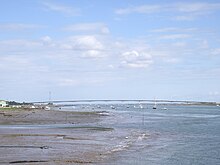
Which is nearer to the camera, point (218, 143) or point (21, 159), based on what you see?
point (21, 159)

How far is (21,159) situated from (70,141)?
1492cm

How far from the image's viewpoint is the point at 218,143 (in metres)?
46.6

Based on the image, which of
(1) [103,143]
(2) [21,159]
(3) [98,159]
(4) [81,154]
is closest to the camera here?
(2) [21,159]

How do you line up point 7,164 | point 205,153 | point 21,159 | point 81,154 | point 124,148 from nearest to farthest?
point 7,164 < point 21,159 < point 81,154 < point 205,153 < point 124,148

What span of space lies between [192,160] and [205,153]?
477cm

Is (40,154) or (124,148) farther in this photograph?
(124,148)

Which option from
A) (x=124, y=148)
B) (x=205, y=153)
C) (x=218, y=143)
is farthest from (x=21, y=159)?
(x=218, y=143)

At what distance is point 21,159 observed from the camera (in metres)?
30.6

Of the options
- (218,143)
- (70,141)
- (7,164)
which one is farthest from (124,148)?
(7,164)

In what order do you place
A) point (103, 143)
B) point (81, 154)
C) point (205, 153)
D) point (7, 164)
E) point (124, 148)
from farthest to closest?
1. point (103, 143)
2. point (124, 148)
3. point (205, 153)
4. point (81, 154)
5. point (7, 164)

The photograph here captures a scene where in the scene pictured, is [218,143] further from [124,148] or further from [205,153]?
[124,148]

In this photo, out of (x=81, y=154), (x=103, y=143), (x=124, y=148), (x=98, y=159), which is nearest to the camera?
(x=98, y=159)

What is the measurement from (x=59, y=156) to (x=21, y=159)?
3568mm

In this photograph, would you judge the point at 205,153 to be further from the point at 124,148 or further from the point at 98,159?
the point at 98,159
